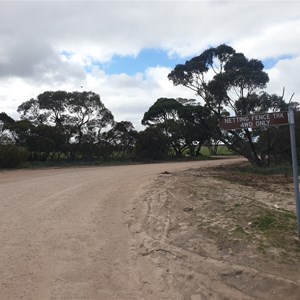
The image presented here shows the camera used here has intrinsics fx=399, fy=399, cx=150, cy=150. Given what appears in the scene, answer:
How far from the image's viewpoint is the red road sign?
706cm

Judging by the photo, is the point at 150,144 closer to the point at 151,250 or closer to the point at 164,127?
the point at 164,127

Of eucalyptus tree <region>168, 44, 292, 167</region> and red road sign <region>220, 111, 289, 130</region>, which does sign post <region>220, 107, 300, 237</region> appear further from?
eucalyptus tree <region>168, 44, 292, 167</region>

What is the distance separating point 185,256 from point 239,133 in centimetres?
2524

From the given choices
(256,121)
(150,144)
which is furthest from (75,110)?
(256,121)

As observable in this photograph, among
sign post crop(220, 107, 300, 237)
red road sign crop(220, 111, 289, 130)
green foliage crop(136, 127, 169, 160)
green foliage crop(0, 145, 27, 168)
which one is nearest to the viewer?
sign post crop(220, 107, 300, 237)

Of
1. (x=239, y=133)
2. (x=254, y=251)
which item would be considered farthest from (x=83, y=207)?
(x=239, y=133)

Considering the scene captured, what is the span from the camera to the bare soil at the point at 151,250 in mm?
5301

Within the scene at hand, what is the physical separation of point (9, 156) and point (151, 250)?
77.0ft

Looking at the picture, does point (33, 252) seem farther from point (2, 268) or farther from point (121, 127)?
point (121, 127)

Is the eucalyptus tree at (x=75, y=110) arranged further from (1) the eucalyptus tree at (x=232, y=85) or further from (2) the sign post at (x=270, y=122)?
(2) the sign post at (x=270, y=122)

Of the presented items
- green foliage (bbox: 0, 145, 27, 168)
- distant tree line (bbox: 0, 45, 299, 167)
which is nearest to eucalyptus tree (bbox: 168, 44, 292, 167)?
distant tree line (bbox: 0, 45, 299, 167)

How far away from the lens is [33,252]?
6688 millimetres

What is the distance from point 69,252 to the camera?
6711mm

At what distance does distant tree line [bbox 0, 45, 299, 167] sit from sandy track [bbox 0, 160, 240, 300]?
58.5ft
